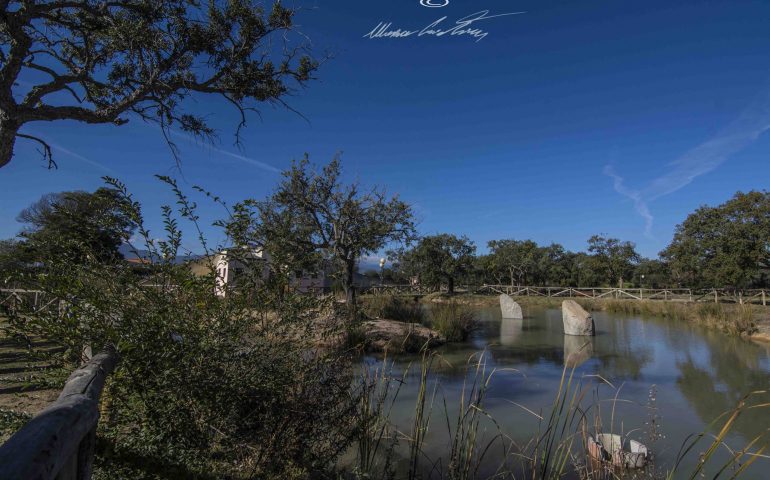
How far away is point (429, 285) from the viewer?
120ft

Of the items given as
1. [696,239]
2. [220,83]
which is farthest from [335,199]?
[696,239]

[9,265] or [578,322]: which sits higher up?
[9,265]

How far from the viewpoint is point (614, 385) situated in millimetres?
6852

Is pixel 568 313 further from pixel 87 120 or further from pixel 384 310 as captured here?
pixel 87 120

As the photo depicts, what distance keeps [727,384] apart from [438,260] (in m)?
28.9

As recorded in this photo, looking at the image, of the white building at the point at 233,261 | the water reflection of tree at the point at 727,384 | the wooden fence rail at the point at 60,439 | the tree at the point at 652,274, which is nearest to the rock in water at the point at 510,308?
the water reflection of tree at the point at 727,384

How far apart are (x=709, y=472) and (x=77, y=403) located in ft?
16.4

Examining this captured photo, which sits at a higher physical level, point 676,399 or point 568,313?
point 568,313

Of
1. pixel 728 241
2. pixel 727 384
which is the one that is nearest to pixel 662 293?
pixel 728 241

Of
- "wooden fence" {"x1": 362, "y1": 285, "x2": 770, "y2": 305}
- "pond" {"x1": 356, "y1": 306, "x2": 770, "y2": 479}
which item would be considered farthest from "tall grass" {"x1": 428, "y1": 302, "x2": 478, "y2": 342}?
"wooden fence" {"x1": 362, "y1": 285, "x2": 770, "y2": 305}

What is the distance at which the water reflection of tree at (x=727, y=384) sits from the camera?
5.26 meters

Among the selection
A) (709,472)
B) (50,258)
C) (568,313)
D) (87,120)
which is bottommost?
(709,472)

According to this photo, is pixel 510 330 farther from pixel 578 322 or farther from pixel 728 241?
pixel 728 241

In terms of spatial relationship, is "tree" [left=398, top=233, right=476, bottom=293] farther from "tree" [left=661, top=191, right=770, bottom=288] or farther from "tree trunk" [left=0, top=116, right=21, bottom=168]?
"tree trunk" [left=0, top=116, right=21, bottom=168]
